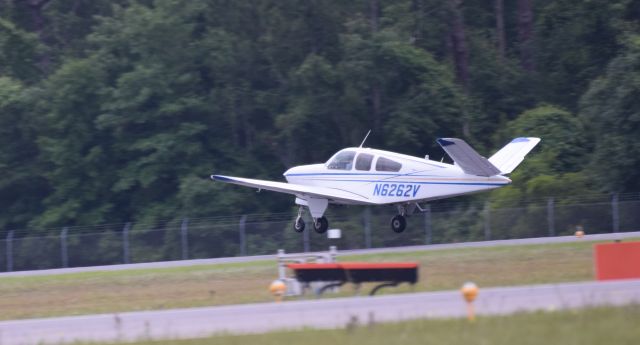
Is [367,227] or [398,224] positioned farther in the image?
[367,227]

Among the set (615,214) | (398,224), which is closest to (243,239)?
(398,224)

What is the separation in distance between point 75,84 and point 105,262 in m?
12.9

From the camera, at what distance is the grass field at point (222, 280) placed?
71.3 feet

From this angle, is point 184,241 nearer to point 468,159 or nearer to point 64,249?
point 64,249

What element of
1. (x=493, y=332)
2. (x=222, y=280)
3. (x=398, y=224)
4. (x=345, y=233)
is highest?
(x=398, y=224)

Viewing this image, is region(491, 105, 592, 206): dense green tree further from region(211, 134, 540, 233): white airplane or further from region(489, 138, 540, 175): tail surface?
region(211, 134, 540, 233): white airplane

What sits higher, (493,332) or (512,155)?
Answer: (512,155)

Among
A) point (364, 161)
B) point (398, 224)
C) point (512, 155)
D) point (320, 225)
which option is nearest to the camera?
point (364, 161)

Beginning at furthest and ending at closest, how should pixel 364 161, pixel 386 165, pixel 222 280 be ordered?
1. pixel 364 161
2. pixel 386 165
3. pixel 222 280

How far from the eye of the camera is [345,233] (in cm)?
3897

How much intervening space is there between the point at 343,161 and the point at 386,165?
5.73ft

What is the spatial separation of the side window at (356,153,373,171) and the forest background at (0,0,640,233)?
Answer: 13.1 metres

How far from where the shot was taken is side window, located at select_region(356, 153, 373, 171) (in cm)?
3234

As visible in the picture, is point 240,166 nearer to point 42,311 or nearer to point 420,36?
point 420,36
